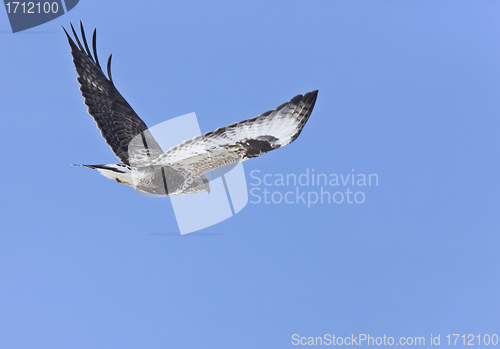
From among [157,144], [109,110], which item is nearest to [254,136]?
[157,144]

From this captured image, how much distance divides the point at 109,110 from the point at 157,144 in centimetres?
79

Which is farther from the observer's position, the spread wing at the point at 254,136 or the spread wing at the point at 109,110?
the spread wing at the point at 109,110

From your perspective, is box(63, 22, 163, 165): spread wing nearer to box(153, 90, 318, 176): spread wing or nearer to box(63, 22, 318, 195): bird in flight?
box(63, 22, 318, 195): bird in flight

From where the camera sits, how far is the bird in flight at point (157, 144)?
449 centimetres

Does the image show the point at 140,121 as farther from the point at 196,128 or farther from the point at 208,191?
the point at 196,128

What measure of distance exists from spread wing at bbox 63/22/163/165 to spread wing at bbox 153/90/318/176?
108cm

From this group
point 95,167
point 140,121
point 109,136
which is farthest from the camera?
point 140,121

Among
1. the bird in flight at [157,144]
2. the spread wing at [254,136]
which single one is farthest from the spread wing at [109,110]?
the spread wing at [254,136]

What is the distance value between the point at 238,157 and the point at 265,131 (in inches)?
16.5

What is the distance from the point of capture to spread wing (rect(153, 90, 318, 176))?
440 centimetres

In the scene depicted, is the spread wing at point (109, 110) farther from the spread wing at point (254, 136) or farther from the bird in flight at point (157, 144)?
the spread wing at point (254, 136)

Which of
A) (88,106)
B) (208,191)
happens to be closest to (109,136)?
(88,106)

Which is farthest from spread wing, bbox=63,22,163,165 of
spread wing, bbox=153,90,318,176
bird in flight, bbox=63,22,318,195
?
spread wing, bbox=153,90,318,176

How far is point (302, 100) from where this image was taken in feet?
14.7
